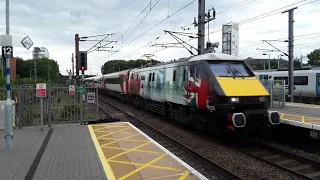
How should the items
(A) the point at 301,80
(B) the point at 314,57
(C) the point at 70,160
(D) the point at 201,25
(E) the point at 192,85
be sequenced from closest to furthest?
(C) the point at 70,160, (E) the point at 192,85, (D) the point at 201,25, (A) the point at 301,80, (B) the point at 314,57

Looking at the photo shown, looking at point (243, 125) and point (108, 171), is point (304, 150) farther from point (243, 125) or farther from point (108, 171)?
point (108, 171)

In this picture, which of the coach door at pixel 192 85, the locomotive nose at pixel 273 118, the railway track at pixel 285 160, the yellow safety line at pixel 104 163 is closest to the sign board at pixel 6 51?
the yellow safety line at pixel 104 163

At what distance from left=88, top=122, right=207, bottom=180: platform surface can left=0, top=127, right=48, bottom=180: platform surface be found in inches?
64.7

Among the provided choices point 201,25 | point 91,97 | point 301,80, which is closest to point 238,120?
point 91,97

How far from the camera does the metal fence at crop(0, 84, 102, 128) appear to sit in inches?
494

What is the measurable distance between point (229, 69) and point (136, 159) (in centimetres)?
497

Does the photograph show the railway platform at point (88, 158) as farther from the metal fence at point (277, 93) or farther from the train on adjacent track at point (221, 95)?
the metal fence at point (277, 93)

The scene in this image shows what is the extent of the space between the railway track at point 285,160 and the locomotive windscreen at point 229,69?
2.39 meters

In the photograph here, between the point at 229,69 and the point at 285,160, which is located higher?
the point at 229,69

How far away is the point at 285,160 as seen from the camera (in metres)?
9.09

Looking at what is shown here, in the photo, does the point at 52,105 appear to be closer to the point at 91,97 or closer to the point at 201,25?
the point at 91,97

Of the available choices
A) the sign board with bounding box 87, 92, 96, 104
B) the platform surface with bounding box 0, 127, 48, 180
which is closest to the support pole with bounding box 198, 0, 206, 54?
the sign board with bounding box 87, 92, 96, 104

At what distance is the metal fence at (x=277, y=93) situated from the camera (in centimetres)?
1652

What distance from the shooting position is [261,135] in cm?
1210
